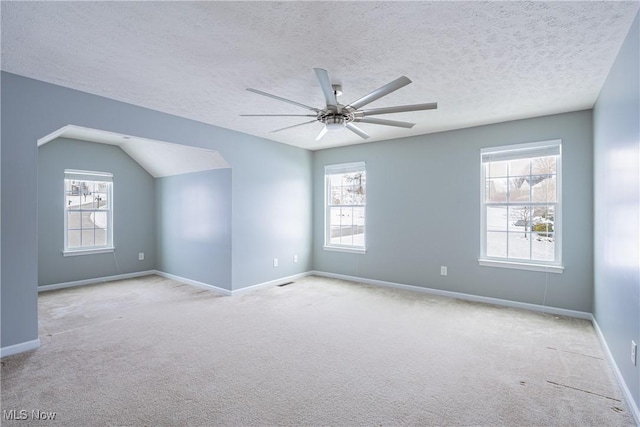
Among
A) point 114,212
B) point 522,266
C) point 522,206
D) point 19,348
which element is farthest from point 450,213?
point 114,212

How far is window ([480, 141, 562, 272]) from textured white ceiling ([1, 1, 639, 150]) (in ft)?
2.63

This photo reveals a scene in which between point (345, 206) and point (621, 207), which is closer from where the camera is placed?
point (621, 207)

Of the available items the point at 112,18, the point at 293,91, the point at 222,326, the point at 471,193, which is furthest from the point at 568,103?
the point at 222,326

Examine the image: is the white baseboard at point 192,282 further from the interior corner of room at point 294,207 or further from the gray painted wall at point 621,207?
the gray painted wall at point 621,207

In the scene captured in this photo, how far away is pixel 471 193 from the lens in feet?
15.0

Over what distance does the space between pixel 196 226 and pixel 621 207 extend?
538 cm

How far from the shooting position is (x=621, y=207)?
7.66 ft

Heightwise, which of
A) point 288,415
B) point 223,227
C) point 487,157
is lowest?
point 288,415

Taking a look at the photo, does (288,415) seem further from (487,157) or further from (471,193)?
(487,157)

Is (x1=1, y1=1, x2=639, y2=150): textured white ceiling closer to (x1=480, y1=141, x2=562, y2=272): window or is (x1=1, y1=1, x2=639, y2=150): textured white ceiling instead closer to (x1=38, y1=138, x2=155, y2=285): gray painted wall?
(x1=480, y1=141, x2=562, y2=272): window

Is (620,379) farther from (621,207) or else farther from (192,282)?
(192,282)

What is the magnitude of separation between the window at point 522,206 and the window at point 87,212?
21.5 feet

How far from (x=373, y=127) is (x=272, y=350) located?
327 centimetres

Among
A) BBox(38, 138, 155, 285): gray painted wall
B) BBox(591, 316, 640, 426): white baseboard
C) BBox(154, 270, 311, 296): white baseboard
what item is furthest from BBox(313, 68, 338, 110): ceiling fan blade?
BBox(38, 138, 155, 285): gray painted wall
